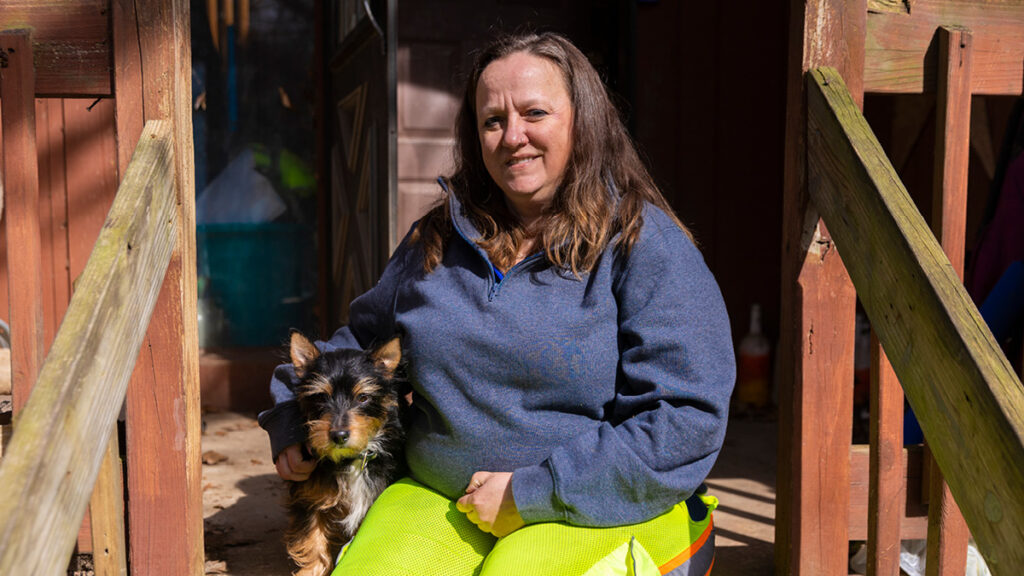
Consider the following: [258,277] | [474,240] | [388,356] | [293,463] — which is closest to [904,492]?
[474,240]

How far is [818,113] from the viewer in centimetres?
259

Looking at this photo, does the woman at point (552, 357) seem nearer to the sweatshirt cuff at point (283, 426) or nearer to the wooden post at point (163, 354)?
the sweatshirt cuff at point (283, 426)

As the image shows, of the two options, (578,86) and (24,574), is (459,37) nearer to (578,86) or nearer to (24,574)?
(578,86)

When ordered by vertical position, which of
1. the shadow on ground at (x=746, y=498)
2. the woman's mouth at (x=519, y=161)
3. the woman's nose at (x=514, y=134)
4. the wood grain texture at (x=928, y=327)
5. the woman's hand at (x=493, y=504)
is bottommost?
the shadow on ground at (x=746, y=498)

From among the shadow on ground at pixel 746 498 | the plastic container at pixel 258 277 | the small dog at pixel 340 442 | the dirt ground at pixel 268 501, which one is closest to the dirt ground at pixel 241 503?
the dirt ground at pixel 268 501

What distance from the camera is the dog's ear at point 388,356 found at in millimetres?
2717

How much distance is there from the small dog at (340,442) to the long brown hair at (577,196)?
1.53 ft

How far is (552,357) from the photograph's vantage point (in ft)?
7.73

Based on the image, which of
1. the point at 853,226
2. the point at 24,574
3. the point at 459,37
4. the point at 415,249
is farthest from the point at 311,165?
the point at 24,574

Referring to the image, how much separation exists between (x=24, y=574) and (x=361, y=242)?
4095 millimetres

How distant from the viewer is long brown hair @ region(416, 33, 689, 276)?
2.46 m

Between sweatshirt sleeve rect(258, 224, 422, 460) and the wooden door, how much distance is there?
186 centimetres

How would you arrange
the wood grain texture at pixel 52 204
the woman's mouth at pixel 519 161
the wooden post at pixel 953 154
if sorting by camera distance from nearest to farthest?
1. the woman's mouth at pixel 519 161
2. the wooden post at pixel 953 154
3. the wood grain texture at pixel 52 204

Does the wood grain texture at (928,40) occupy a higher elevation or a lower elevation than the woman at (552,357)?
higher
